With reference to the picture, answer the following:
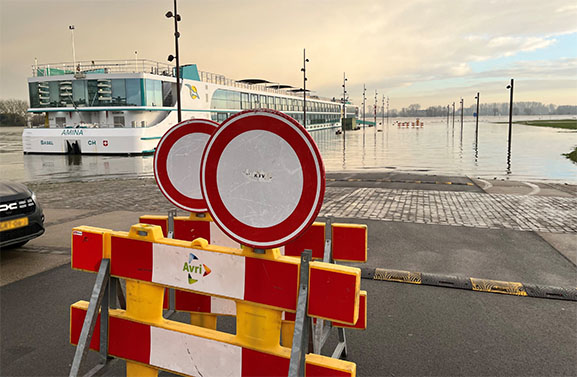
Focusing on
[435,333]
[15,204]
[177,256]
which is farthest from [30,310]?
[435,333]

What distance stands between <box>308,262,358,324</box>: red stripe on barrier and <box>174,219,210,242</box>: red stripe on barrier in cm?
144

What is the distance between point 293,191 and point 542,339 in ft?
9.37

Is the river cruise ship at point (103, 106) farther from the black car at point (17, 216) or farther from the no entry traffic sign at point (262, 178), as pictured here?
the no entry traffic sign at point (262, 178)

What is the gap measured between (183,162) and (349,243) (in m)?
1.42

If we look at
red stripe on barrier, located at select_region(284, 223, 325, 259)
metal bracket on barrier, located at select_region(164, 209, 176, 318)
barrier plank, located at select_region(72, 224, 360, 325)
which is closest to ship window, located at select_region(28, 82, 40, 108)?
metal bracket on barrier, located at select_region(164, 209, 176, 318)

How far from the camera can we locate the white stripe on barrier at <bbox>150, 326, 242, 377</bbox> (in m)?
2.31

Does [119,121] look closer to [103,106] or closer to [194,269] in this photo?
[103,106]

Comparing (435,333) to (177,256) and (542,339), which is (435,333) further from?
(177,256)

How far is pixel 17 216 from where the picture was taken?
5.45m

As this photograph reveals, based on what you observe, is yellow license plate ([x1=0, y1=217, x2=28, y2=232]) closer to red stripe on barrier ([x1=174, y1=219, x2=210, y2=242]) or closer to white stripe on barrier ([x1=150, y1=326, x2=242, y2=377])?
red stripe on barrier ([x1=174, y1=219, x2=210, y2=242])

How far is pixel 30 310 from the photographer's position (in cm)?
414

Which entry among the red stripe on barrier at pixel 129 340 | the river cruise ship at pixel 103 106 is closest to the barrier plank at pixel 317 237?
the red stripe on barrier at pixel 129 340

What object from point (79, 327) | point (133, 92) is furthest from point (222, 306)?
point (133, 92)

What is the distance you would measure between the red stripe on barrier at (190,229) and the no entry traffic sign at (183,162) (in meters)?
0.12
